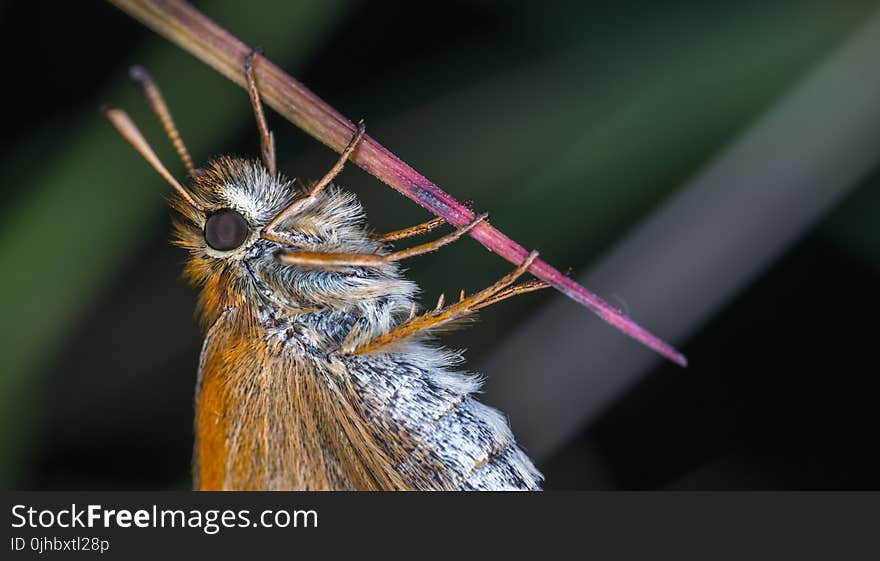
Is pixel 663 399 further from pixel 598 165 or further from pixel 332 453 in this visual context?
pixel 332 453

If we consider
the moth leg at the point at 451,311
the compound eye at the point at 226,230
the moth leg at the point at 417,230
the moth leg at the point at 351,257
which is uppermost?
the compound eye at the point at 226,230

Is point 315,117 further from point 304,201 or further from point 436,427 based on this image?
point 436,427

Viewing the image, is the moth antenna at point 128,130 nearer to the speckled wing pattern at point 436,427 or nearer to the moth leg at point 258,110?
the moth leg at point 258,110

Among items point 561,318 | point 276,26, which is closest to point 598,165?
point 561,318

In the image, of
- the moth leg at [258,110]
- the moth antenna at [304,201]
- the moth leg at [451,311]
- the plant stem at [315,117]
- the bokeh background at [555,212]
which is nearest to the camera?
the plant stem at [315,117]

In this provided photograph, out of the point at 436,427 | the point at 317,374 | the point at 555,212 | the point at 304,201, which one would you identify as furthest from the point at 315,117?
the point at 555,212

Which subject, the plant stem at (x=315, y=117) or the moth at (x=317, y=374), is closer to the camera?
the plant stem at (x=315, y=117)

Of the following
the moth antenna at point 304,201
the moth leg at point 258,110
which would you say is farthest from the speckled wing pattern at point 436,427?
the moth leg at point 258,110

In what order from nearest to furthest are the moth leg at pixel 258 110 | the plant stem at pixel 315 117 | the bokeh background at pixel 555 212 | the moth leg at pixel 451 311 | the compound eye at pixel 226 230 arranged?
1. the plant stem at pixel 315 117
2. the moth leg at pixel 258 110
3. the moth leg at pixel 451 311
4. the compound eye at pixel 226 230
5. the bokeh background at pixel 555 212

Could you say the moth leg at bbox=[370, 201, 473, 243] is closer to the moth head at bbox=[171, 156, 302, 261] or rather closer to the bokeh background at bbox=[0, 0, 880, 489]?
the moth head at bbox=[171, 156, 302, 261]
